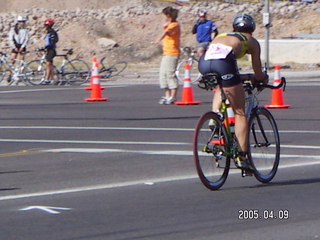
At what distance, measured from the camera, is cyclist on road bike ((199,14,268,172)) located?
31.2 feet

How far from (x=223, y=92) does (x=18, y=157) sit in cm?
399

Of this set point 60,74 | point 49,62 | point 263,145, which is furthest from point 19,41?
point 263,145

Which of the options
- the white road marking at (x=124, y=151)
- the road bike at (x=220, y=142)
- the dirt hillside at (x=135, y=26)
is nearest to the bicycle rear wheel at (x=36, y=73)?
the dirt hillside at (x=135, y=26)

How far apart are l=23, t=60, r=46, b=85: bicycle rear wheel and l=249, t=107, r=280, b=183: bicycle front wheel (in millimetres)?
18306

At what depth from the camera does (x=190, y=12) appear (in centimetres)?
5094

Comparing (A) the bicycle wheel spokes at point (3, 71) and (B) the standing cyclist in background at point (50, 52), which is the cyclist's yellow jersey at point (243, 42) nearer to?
(B) the standing cyclist in background at point (50, 52)

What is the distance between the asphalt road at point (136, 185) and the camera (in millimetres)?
7965

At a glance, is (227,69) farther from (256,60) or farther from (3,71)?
(3,71)

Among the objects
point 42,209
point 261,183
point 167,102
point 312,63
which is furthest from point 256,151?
point 312,63

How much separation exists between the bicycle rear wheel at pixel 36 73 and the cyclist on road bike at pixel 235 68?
18.6 meters

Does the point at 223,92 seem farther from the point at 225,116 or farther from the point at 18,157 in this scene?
the point at 18,157

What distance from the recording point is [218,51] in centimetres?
956

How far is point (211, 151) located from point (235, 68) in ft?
2.95

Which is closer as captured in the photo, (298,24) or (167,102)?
(167,102)
